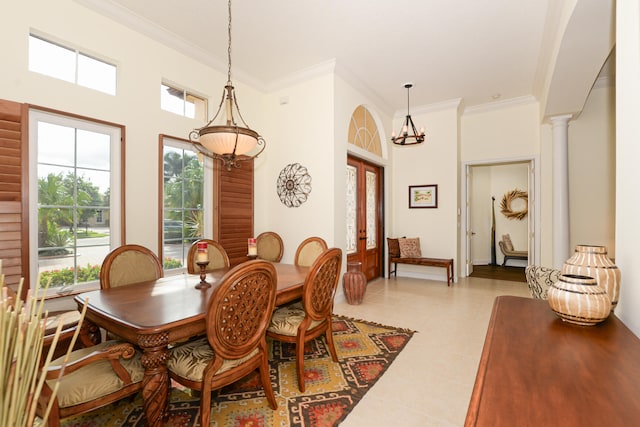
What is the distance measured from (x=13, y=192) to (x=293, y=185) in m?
2.88

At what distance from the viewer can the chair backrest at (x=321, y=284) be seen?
6.96 feet

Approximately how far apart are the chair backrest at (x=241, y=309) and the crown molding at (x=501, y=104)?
5.48m

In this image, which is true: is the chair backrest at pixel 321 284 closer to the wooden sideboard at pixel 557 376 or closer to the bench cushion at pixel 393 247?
the wooden sideboard at pixel 557 376

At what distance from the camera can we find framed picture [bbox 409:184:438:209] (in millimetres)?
5719

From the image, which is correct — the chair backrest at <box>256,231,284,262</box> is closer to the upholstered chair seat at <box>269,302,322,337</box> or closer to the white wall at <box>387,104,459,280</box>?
the upholstered chair seat at <box>269,302,322,337</box>

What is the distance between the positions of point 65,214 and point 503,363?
3442 mm

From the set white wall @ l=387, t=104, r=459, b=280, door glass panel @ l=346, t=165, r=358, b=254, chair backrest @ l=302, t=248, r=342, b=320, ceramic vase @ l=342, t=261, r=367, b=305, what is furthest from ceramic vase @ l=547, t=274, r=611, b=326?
white wall @ l=387, t=104, r=459, b=280

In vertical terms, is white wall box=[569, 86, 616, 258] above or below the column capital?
below

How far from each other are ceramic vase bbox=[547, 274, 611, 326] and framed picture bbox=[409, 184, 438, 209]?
462 cm

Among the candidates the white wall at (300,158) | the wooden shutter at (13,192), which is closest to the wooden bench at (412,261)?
the white wall at (300,158)

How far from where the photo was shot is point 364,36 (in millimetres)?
3441

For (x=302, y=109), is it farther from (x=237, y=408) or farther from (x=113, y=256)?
(x=237, y=408)

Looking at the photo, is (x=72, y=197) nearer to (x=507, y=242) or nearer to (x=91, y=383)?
(x=91, y=383)

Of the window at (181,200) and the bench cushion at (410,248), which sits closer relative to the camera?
the window at (181,200)
